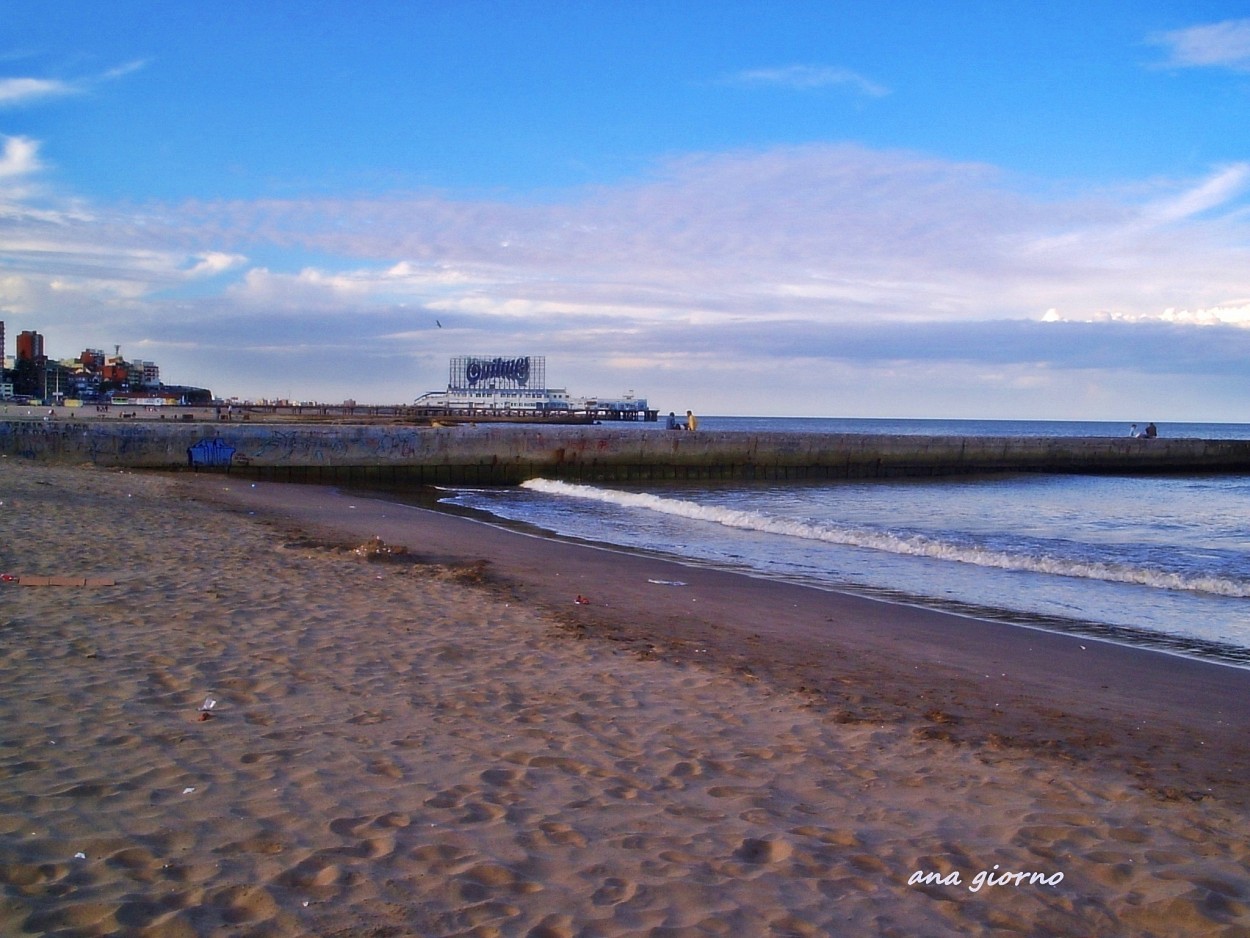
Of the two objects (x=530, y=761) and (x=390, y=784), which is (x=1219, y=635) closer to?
(x=530, y=761)

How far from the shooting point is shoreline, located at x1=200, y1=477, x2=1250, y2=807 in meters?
6.40

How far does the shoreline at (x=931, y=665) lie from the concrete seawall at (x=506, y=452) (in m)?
20.8

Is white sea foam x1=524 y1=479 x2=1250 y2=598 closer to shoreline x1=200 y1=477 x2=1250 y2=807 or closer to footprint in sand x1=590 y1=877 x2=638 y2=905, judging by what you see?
shoreline x1=200 y1=477 x2=1250 y2=807

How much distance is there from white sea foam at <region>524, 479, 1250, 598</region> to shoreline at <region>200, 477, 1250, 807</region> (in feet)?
17.2

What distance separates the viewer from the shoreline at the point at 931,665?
6.40m

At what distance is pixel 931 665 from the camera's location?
858 cm

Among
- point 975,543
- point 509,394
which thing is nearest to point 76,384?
point 509,394

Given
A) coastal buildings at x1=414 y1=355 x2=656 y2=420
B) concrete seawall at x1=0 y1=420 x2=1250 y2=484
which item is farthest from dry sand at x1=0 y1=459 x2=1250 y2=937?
coastal buildings at x1=414 y1=355 x2=656 y2=420

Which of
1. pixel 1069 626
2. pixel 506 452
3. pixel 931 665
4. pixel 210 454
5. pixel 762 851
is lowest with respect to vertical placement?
pixel 1069 626

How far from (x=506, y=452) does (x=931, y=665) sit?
1143 inches

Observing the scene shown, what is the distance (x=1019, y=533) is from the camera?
21469mm

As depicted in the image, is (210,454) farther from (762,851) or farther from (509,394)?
(509,394)

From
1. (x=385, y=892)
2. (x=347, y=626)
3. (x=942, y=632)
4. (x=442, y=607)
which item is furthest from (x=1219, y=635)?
(x=385, y=892)

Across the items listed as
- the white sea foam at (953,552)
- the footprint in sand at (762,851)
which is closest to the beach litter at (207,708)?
the footprint in sand at (762,851)
